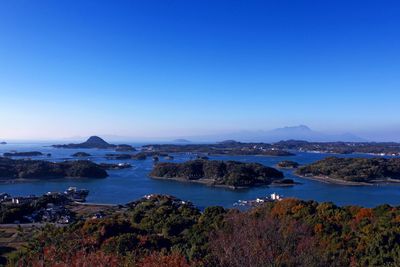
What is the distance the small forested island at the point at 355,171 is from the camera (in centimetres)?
2150

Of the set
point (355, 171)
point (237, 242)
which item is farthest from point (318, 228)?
point (355, 171)

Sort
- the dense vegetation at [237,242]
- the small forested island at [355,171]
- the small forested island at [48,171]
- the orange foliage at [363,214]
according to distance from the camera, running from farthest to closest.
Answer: the small forested island at [48,171] → the small forested island at [355,171] → the orange foliage at [363,214] → the dense vegetation at [237,242]

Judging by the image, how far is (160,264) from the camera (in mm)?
2545

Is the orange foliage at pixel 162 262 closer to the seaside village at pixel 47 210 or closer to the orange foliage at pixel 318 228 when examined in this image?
the orange foliage at pixel 318 228

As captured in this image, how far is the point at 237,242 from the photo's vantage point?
12.5 feet

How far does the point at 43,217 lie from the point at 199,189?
372 inches

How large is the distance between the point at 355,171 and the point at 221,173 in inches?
284

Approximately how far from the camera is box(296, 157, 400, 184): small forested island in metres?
21.5

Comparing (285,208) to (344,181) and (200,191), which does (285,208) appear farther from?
(344,181)

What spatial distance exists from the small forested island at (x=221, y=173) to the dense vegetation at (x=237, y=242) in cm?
1159

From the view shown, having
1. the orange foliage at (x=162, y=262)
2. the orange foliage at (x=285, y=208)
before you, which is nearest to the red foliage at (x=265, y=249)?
the orange foliage at (x=162, y=262)

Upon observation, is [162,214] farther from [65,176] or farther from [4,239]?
[65,176]

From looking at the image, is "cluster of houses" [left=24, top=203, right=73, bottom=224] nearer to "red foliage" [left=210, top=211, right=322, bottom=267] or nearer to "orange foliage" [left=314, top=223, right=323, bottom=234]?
"red foliage" [left=210, top=211, right=322, bottom=267]

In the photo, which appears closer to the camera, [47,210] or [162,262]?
[162,262]
